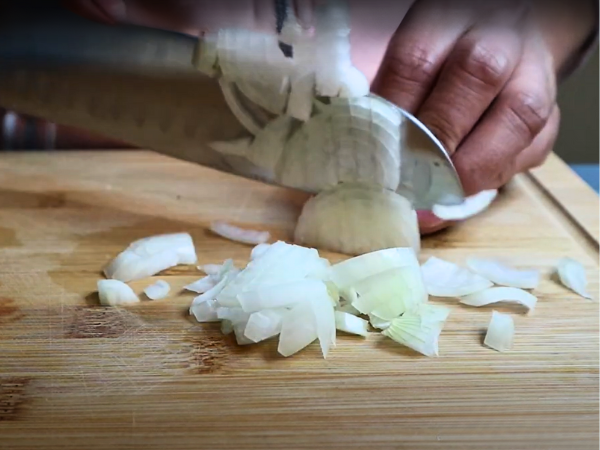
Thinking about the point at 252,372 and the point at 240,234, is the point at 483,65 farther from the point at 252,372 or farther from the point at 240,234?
the point at 252,372

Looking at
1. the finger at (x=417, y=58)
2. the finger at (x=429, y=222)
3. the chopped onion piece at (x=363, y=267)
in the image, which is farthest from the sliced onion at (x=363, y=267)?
the finger at (x=417, y=58)

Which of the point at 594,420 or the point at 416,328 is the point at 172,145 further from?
the point at 594,420

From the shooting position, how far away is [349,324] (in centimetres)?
76

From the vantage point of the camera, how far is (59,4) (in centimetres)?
94

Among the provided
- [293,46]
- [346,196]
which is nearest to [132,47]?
[293,46]

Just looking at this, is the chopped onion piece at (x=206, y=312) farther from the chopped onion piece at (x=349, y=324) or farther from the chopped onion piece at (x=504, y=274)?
the chopped onion piece at (x=504, y=274)

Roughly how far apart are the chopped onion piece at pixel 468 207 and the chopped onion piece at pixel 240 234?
0.28 metres

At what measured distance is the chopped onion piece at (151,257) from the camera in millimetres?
880

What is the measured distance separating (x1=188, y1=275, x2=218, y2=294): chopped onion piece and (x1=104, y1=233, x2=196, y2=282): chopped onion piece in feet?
0.22

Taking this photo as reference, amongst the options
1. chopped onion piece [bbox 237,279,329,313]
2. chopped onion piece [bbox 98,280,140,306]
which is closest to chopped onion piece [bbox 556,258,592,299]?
chopped onion piece [bbox 237,279,329,313]

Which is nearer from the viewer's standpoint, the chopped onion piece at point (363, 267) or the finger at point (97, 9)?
the chopped onion piece at point (363, 267)

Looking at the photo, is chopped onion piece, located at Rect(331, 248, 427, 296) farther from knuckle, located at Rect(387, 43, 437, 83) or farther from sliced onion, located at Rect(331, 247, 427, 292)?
knuckle, located at Rect(387, 43, 437, 83)

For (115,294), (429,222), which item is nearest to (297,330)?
(115,294)

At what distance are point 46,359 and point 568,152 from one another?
1.47 metres
